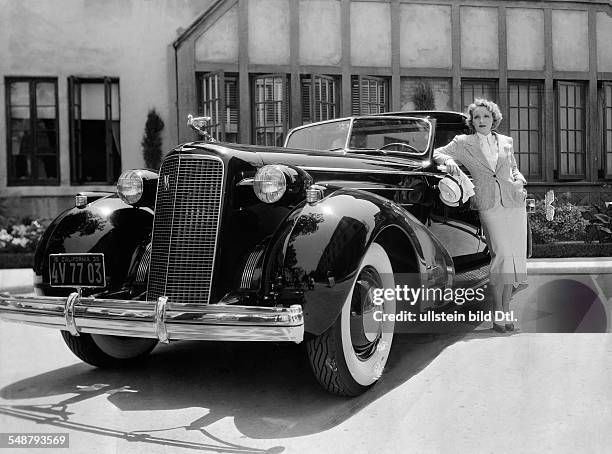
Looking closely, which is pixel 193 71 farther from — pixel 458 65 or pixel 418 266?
pixel 418 266

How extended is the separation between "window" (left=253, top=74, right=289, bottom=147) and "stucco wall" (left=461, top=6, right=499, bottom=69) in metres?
3.33

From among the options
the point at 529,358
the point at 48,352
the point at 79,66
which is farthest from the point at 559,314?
the point at 79,66

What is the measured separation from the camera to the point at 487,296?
525 cm

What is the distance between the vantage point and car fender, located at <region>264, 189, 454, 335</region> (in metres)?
2.66

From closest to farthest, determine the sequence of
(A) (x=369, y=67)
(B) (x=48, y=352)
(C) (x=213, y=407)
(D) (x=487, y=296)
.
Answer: (C) (x=213, y=407)
(B) (x=48, y=352)
(D) (x=487, y=296)
(A) (x=369, y=67)

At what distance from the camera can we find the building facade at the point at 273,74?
1034cm

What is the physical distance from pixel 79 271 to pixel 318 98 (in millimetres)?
8339

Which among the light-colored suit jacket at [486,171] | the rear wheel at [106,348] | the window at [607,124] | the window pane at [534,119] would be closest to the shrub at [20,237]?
the rear wheel at [106,348]

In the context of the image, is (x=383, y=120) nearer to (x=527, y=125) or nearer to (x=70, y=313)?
(x=70, y=313)

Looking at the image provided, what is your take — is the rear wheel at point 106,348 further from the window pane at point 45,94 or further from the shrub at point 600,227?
the window pane at point 45,94

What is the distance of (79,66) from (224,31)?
2410 millimetres

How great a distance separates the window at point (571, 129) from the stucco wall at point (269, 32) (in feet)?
17.3

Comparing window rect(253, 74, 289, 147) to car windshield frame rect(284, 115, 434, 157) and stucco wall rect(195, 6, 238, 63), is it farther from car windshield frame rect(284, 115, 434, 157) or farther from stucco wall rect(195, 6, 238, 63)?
car windshield frame rect(284, 115, 434, 157)

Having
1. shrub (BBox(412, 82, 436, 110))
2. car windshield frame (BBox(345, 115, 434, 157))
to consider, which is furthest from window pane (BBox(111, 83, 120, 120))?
car windshield frame (BBox(345, 115, 434, 157))
